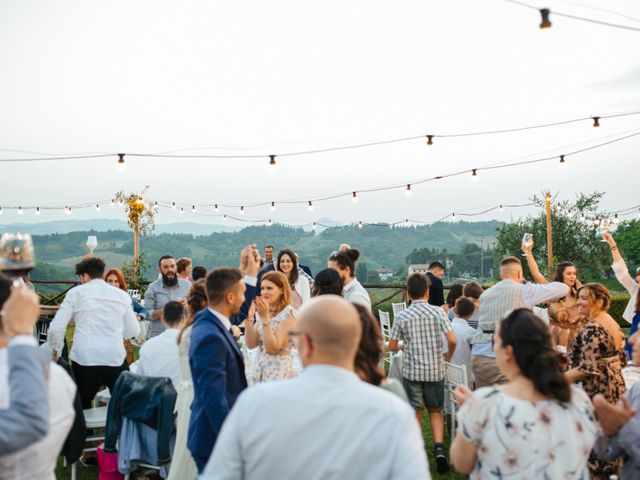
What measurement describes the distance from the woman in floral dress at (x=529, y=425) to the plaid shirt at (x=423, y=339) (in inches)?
100.0

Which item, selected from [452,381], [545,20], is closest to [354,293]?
[452,381]

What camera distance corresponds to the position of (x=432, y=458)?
4836 millimetres

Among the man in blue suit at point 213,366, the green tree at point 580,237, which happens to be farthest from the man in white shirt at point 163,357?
the green tree at point 580,237

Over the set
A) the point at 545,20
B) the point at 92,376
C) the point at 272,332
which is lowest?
the point at 92,376

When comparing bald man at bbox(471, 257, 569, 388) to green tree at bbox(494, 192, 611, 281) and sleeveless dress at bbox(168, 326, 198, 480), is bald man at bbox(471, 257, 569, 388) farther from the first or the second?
green tree at bbox(494, 192, 611, 281)

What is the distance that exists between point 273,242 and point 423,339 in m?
25.5

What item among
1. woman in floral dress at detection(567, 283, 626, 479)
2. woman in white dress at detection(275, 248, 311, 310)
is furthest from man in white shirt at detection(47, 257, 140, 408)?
woman in floral dress at detection(567, 283, 626, 479)

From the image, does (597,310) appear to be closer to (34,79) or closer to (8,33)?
(8,33)

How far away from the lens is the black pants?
4801 mm

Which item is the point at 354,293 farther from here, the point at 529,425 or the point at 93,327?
the point at 529,425

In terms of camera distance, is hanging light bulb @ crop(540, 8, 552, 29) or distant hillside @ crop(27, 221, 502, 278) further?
distant hillside @ crop(27, 221, 502, 278)

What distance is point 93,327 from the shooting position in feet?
15.5

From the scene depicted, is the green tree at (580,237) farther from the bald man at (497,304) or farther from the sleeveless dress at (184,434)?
the sleeveless dress at (184,434)

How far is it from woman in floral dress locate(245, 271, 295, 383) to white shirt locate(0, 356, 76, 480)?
1616 millimetres
